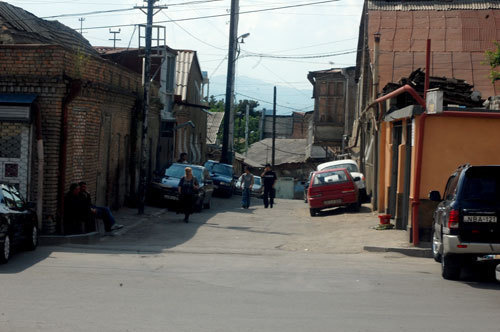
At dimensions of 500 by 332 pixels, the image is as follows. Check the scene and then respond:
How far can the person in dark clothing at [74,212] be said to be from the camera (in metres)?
18.6

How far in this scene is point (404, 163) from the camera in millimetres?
20609

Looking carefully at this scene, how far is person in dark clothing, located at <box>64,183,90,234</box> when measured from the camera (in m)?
18.6

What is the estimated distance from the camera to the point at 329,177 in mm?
29031

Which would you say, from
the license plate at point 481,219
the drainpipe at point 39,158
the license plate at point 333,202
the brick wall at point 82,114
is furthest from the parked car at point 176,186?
the license plate at point 481,219

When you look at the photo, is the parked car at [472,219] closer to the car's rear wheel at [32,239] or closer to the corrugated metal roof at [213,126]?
the car's rear wheel at [32,239]

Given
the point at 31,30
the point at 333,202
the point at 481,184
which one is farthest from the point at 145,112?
the point at 481,184

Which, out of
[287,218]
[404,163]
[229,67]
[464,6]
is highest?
[464,6]

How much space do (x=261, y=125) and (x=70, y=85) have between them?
8994 cm

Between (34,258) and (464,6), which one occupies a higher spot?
(464,6)

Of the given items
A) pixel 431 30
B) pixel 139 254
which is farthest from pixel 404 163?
pixel 431 30

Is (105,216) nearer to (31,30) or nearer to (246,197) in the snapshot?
(246,197)

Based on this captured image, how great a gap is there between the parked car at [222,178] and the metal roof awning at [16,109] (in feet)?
70.7

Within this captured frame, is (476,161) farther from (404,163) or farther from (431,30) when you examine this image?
(431,30)

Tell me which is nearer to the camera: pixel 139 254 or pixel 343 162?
pixel 139 254
